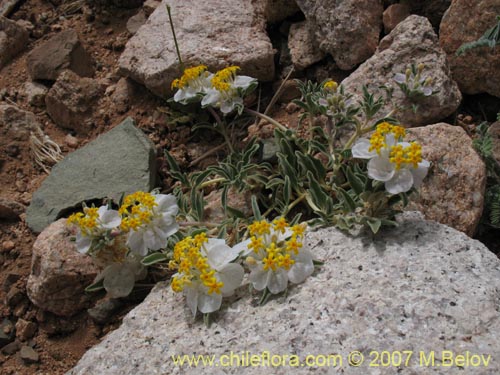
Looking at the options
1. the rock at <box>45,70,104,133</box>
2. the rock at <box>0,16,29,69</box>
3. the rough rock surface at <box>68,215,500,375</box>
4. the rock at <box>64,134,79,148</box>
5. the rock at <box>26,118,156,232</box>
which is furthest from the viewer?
the rock at <box>0,16,29,69</box>

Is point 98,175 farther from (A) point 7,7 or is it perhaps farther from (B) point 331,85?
(A) point 7,7

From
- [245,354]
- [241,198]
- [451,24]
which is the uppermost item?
[451,24]

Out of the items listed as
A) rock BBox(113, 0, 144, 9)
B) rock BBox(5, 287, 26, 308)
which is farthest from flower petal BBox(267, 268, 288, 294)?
rock BBox(113, 0, 144, 9)

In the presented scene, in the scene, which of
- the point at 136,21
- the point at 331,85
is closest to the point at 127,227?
the point at 331,85

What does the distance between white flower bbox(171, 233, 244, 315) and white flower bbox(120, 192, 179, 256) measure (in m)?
0.29

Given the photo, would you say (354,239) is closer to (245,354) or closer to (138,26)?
(245,354)

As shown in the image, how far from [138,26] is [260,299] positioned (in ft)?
12.1

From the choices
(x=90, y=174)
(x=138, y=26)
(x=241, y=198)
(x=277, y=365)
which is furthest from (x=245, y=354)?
(x=138, y=26)

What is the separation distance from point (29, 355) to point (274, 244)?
1.90 metres

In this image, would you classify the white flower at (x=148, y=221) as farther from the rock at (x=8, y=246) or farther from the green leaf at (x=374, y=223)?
the rock at (x=8, y=246)

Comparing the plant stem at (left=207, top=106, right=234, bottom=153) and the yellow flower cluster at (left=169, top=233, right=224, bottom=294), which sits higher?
the yellow flower cluster at (left=169, top=233, right=224, bottom=294)

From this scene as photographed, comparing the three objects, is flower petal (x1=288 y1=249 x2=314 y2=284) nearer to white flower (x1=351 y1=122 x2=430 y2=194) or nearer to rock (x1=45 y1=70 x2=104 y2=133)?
white flower (x1=351 y1=122 x2=430 y2=194)

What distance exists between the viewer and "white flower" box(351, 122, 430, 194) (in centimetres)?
285

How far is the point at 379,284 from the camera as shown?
273cm
